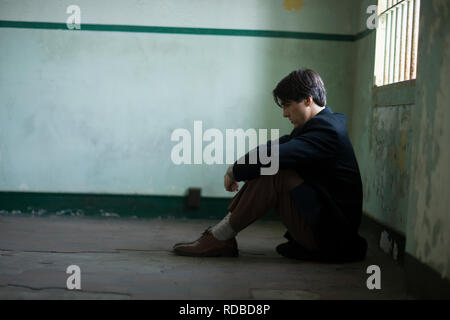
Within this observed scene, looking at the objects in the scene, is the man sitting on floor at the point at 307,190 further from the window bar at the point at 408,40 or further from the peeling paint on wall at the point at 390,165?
the window bar at the point at 408,40

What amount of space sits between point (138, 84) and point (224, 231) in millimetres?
1762

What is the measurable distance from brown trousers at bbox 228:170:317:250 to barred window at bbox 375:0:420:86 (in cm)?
96

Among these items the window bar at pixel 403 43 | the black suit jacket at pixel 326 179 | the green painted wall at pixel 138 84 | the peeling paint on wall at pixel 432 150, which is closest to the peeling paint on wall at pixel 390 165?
the window bar at pixel 403 43

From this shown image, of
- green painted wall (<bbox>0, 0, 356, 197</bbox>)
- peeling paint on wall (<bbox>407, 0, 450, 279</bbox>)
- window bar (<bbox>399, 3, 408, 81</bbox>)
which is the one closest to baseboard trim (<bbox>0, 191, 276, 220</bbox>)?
green painted wall (<bbox>0, 0, 356, 197</bbox>)

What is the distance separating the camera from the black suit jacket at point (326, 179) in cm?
281

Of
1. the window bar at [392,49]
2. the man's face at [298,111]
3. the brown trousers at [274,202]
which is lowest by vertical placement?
the brown trousers at [274,202]

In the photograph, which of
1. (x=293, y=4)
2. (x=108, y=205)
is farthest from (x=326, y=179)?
(x=108, y=205)

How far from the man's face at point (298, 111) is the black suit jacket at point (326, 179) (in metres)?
0.06

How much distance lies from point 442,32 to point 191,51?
2379 millimetres

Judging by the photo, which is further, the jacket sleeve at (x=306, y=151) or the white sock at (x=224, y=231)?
the white sock at (x=224, y=231)

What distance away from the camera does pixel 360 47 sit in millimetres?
4164

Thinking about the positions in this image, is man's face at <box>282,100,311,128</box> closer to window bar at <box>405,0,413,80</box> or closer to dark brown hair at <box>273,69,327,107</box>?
dark brown hair at <box>273,69,327,107</box>

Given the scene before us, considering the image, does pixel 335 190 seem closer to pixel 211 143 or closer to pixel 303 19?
pixel 211 143

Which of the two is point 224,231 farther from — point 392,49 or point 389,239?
point 392,49
